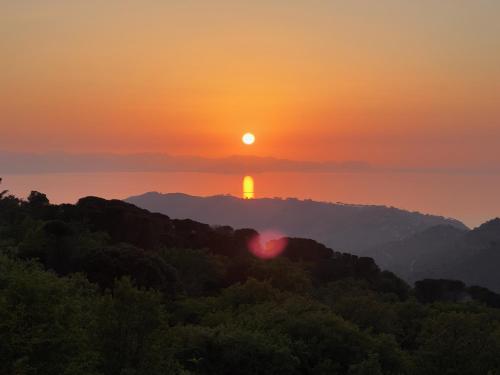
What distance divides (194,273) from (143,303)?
5513 cm

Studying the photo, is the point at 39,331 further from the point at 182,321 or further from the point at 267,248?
the point at 267,248

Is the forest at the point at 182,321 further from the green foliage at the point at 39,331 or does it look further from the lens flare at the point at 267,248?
the lens flare at the point at 267,248

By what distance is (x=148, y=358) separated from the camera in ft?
116

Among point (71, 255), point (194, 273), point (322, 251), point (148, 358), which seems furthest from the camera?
point (322, 251)

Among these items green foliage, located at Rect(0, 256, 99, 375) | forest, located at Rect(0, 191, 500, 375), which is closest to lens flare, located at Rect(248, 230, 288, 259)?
forest, located at Rect(0, 191, 500, 375)

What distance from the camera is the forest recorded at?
30.1m

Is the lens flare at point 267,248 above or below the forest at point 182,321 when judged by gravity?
above

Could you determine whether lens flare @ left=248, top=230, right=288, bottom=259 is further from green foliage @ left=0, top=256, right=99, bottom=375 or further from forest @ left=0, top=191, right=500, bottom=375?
green foliage @ left=0, top=256, right=99, bottom=375

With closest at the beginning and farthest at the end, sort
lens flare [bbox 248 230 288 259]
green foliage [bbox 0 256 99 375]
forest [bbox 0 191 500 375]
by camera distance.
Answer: green foliage [bbox 0 256 99 375], forest [bbox 0 191 500 375], lens flare [bbox 248 230 288 259]

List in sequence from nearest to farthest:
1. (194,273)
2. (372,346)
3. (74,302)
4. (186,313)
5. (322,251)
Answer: (74,302) → (372,346) → (186,313) → (194,273) → (322,251)

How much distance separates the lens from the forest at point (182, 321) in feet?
98.7

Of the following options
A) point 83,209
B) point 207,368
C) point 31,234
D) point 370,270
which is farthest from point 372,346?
point 370,270

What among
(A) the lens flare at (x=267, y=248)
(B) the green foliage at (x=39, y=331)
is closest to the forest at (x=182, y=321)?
(B) the green foliage at (x=39, y=331)

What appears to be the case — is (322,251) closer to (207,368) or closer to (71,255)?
(71,255)
